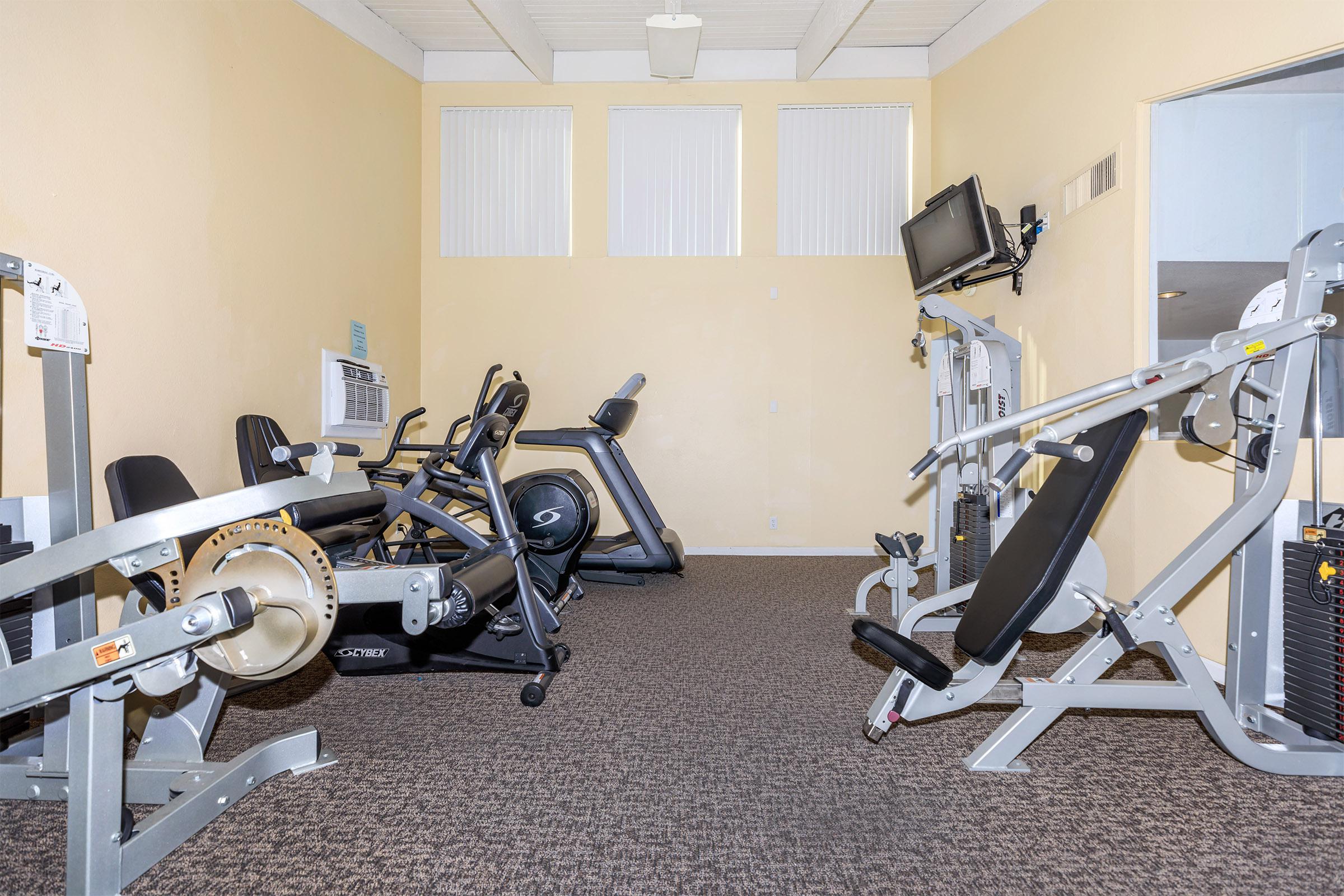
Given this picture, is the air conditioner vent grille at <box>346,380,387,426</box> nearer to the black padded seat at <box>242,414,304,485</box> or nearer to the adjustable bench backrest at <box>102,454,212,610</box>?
the black padded seat at <box>242,414,304,485</box>

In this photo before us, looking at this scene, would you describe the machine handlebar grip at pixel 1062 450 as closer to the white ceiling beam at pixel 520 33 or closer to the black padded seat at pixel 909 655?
the black padded seat at pixel 909 655

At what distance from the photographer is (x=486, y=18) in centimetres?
425

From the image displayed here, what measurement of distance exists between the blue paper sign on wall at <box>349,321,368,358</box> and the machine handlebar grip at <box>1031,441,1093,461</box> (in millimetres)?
4000

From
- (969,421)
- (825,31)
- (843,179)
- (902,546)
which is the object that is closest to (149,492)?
(902,546)

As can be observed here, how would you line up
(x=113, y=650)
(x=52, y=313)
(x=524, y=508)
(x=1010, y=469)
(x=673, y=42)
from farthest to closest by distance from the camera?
(x=673, y=42), (x=524, y=508), (x=52, y=313), (x=1010, y=469), (x=113, y=650)

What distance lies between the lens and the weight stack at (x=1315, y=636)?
6.10 feet

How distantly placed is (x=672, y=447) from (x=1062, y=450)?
3.75 metres

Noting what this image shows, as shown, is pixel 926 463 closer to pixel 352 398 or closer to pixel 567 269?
pixel 352 398

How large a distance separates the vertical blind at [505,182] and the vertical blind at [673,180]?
1.33 ft

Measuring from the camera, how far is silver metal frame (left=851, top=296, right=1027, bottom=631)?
308cm

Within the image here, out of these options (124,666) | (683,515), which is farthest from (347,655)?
(683,515)

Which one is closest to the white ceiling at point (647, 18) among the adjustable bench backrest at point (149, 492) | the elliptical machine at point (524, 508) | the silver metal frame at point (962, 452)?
the silver metal frame at point (962, 452)

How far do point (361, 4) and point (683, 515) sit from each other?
4.19 metres

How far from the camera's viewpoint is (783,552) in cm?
531
